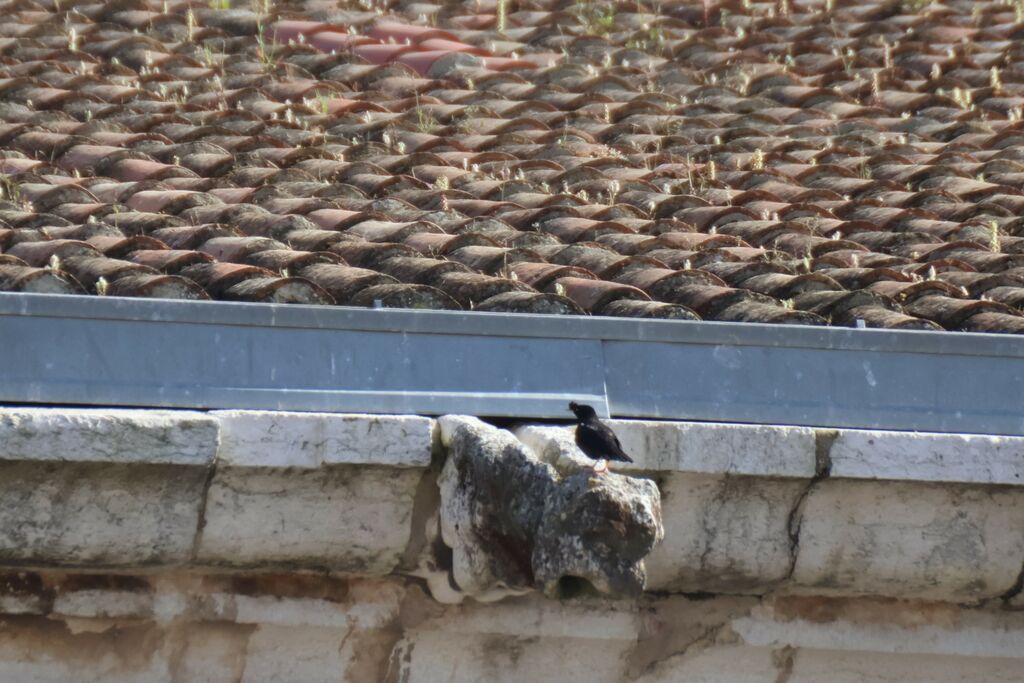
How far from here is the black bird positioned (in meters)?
3.29

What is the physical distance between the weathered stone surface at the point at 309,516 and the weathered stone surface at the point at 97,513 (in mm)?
62

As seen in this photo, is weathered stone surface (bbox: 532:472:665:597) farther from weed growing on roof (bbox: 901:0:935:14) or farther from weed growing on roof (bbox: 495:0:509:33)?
weed growing on roof (bbox: 901:0:935:14)

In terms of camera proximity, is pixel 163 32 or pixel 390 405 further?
pixel 163 32

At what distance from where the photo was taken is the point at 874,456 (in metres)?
3.60

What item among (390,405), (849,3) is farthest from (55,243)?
(849,3)

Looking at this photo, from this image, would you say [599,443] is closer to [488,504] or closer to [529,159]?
[488,504]

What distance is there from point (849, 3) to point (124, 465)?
570cm

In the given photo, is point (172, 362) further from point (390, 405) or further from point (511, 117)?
point (511, 117)

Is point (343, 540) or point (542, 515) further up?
point (542, 515)

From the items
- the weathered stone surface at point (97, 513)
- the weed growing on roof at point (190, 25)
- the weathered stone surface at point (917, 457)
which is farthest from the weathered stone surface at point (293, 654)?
the weed growing on roof at point (190, 25)

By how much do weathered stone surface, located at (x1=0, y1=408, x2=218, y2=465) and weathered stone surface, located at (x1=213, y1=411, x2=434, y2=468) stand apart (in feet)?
0.17

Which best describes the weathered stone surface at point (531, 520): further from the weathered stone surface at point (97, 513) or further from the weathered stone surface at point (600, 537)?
the weathered stone surface at point (97, 513)

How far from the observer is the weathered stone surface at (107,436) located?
10.7 ft

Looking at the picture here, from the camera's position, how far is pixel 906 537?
373 centimetres
